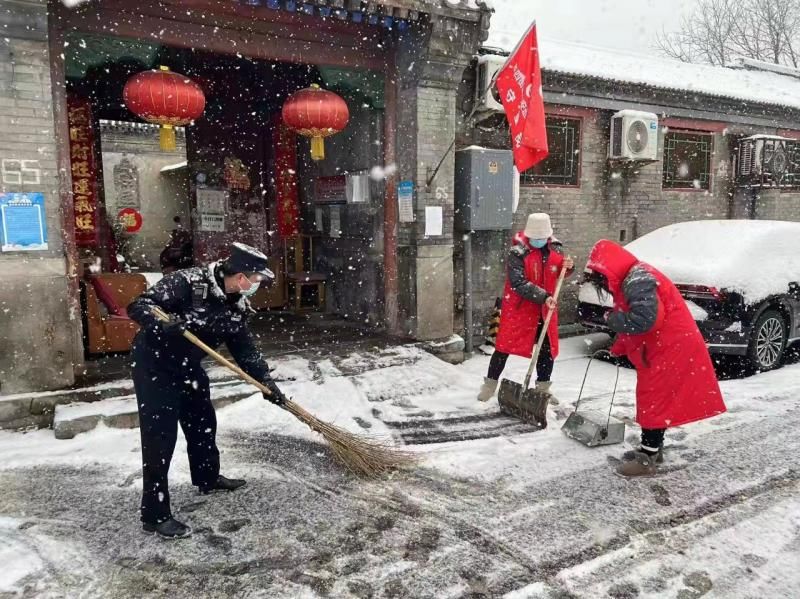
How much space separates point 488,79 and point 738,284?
151 inches

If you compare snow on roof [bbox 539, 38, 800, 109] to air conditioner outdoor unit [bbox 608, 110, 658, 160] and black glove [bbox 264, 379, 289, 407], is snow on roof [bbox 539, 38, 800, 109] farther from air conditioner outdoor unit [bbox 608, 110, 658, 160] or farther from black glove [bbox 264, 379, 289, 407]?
black glove [bbox 264, 379, 289, 407]

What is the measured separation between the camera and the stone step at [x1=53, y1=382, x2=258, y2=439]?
182 inches

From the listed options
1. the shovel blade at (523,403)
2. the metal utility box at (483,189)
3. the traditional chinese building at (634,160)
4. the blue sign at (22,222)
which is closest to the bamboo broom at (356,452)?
the shovel blade at (523,403)

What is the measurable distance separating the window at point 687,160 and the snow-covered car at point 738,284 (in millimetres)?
2475

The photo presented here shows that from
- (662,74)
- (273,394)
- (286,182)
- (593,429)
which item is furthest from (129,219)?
(593,429)

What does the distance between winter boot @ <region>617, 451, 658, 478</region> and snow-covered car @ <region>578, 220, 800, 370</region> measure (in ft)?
8.12

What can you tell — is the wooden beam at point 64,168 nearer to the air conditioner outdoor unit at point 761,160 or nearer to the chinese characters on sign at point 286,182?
the chinese characters on sign at point 286,182

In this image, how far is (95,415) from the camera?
4688mm

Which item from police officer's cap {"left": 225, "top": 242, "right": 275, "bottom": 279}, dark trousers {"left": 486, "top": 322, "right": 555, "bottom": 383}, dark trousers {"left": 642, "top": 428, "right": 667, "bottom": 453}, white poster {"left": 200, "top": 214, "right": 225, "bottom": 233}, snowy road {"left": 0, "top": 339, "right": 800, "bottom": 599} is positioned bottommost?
snowy road {"left": 0, "top": 339, "right": 800, "bottom": 599}

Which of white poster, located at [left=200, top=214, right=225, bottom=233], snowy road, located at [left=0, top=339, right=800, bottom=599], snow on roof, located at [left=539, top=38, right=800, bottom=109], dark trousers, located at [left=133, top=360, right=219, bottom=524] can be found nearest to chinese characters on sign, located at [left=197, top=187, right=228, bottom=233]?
white poster, located at [left=200, top=214, right=225, bottom=233]

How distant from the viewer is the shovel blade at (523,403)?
16.1ft

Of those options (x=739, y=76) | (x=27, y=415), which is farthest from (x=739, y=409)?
(x=739, y=76)

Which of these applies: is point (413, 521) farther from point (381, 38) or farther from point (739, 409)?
point (381, 38)

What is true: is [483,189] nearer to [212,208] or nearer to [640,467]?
[640,467]
